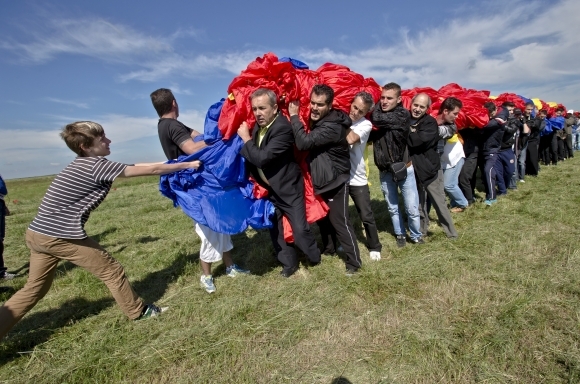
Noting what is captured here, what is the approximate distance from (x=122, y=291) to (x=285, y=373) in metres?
1.92

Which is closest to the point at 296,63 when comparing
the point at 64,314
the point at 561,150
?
the point at 64,314

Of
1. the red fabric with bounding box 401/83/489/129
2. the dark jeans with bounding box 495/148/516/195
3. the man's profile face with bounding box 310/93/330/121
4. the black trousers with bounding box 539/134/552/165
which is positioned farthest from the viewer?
the black trousers with bounding box 539/134/552/165

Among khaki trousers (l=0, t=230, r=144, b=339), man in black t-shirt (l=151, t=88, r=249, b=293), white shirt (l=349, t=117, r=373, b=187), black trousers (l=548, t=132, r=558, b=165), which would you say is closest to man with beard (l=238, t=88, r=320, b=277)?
man in black t-shirt (l=151, t=88, r=249, b=293)

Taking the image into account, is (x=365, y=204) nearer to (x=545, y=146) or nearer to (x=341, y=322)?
(x=341, y=322)

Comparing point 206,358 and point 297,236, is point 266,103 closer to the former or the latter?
point 297,236

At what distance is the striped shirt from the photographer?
3037 millimetres

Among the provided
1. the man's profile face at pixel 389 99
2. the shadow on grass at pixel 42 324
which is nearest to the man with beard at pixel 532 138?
the man's profile face at pixel 389 99

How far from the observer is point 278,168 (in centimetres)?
376

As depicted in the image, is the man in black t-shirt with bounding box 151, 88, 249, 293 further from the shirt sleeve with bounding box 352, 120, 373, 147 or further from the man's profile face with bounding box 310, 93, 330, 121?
the shirt sleeve with bounding box 352, 120, 373, 147

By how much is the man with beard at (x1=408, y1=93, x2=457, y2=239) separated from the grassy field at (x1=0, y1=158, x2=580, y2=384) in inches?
19.8

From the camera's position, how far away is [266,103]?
343cm

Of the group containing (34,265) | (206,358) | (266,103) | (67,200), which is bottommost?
(206,358)

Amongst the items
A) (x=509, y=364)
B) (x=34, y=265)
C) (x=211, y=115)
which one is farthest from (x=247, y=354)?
(x=211, y=115)

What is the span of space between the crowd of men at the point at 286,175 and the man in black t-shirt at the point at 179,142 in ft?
0.04
